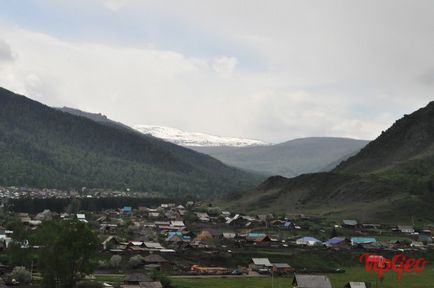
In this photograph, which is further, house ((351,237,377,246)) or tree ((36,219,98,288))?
house ((351,237,377,246))

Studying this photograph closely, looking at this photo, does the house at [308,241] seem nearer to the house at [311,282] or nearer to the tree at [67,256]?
the house at [311,282]

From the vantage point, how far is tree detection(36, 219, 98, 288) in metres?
78.6

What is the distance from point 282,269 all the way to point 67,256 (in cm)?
5431

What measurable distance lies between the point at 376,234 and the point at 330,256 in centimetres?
4879

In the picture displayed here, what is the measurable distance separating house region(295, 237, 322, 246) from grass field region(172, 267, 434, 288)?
39.6 meters

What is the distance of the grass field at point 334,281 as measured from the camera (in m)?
101

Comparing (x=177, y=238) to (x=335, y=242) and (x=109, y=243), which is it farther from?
(x=335, y=242)

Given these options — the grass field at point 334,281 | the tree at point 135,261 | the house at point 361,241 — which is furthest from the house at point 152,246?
the house at point 361,241

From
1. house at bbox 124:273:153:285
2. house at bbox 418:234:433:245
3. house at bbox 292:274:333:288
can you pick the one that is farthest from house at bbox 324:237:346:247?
house at bbox 124:273:153:285

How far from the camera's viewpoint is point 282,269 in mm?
123062

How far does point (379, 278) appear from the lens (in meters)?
111

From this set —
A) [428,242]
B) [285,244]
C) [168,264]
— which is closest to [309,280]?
[168,264]

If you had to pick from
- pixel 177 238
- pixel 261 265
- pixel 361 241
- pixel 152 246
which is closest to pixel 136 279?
pixel 261 265

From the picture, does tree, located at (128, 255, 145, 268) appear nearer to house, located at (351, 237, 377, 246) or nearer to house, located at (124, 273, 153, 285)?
house, located at (124, 273, 153, 285)
